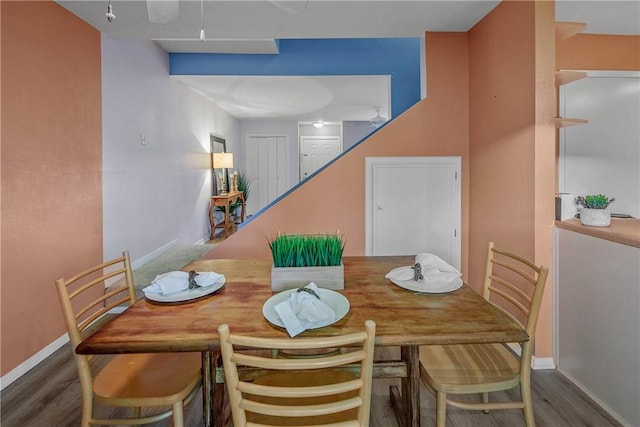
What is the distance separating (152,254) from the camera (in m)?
3.97

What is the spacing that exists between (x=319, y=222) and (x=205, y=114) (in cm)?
363

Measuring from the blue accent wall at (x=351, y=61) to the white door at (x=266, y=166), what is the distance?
160 inches

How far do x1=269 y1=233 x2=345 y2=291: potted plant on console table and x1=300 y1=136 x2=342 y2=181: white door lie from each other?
23.1 ft

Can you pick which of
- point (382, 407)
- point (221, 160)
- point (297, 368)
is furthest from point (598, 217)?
point (221, 160)

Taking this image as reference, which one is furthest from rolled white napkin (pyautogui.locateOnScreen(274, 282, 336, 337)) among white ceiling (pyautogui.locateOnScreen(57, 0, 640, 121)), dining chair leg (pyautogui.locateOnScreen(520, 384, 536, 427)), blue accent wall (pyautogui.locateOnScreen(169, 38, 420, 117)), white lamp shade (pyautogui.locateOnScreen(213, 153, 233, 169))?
white lamp shade (pyautogui.locateOnScreen(213, 153, 233, 169))

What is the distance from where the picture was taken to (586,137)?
2645 millimetres

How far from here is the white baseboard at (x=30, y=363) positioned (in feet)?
6.73

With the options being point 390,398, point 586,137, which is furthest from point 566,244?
point 390,398

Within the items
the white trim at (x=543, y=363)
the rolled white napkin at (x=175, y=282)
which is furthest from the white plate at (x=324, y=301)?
the white trim at (x=543, y=363)

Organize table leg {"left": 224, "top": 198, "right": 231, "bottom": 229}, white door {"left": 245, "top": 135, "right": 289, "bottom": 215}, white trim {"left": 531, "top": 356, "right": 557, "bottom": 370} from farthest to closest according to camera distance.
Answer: white door {"left": 245, "top": 135, "right": 289, "bottom": 215} → table leg {"left": 224, "top": 198, "right": 231, "bottom": 229} → white trim {"left": 531, "top": 356, "right": 557, "bottom": 370}

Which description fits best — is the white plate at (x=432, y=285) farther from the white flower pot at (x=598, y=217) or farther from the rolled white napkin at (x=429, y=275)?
the white flower pot at (x=598, y=217)

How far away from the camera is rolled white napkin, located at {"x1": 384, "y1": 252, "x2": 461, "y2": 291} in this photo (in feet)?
4.69

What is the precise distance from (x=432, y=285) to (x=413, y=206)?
1.80 m

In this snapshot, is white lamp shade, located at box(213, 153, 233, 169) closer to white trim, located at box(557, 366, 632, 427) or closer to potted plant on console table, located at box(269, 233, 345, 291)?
potted plant on console table, located at box(269, 233, 345, 291)
